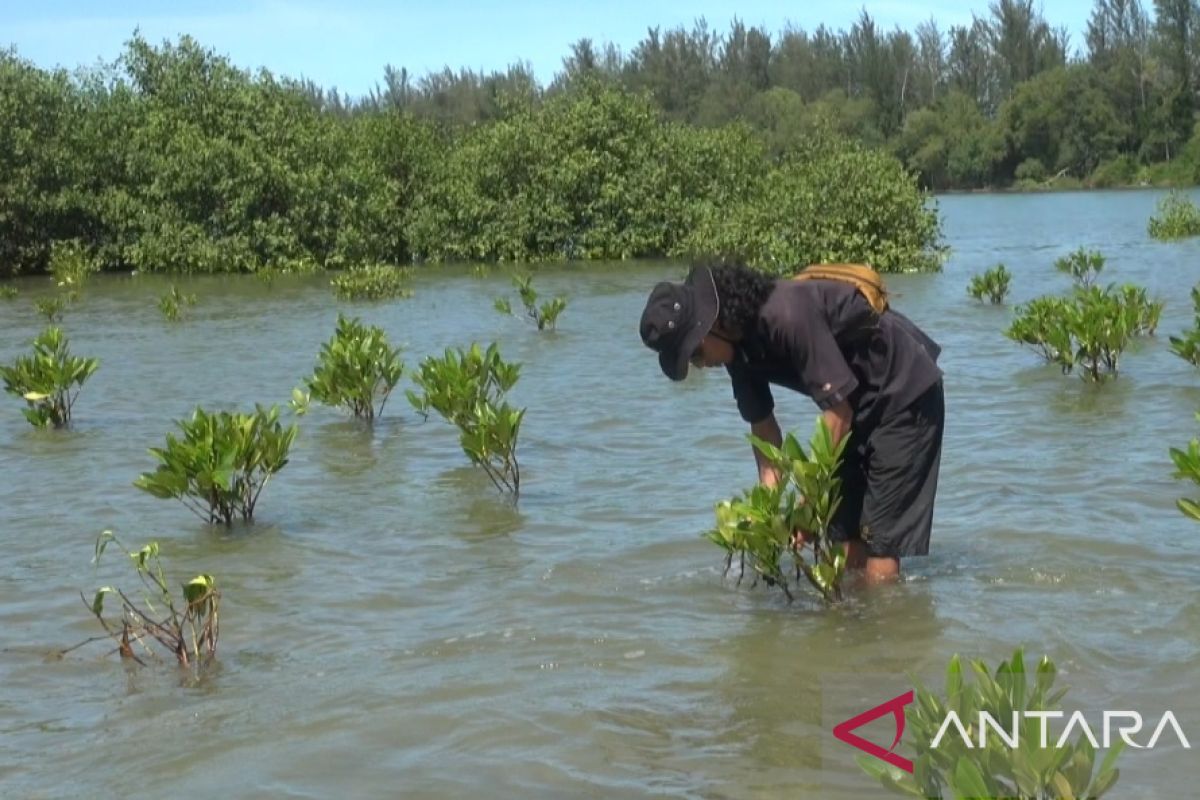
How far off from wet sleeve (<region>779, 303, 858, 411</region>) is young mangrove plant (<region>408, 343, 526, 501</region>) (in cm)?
304

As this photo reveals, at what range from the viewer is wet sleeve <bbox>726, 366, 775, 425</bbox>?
4992 millimetres

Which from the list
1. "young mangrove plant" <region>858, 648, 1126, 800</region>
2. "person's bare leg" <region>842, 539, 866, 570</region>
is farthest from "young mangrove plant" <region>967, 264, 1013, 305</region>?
"young mangrove plant" <region>858, 648, 1126, 800</region>

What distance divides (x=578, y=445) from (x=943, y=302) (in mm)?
9723

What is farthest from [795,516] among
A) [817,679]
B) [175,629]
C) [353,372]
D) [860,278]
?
[353,372]

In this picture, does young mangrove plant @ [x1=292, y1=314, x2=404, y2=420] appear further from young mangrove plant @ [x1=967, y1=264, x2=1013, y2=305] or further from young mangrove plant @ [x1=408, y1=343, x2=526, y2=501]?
young mangrove plant @ [x1=967, y1=264, x2=1013, y2=305]

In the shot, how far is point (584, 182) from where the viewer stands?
29.5m

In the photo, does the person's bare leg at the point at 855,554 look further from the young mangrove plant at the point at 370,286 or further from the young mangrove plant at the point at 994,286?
the young mangrove plant at the point at 370,286

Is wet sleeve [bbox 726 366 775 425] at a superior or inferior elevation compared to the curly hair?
inferior

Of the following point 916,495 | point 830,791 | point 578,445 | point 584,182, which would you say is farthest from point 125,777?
point 584,182

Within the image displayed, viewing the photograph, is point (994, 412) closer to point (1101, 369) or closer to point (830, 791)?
point (1101, 369)

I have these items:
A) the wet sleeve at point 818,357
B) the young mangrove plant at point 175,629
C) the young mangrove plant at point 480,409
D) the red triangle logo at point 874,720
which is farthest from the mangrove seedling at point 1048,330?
the young mangrove plant at point 175,629

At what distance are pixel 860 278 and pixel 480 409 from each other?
3.13 meters

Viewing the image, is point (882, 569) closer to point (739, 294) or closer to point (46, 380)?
point (739, 294)

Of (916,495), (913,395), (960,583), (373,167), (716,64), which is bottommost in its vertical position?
(960,583)
